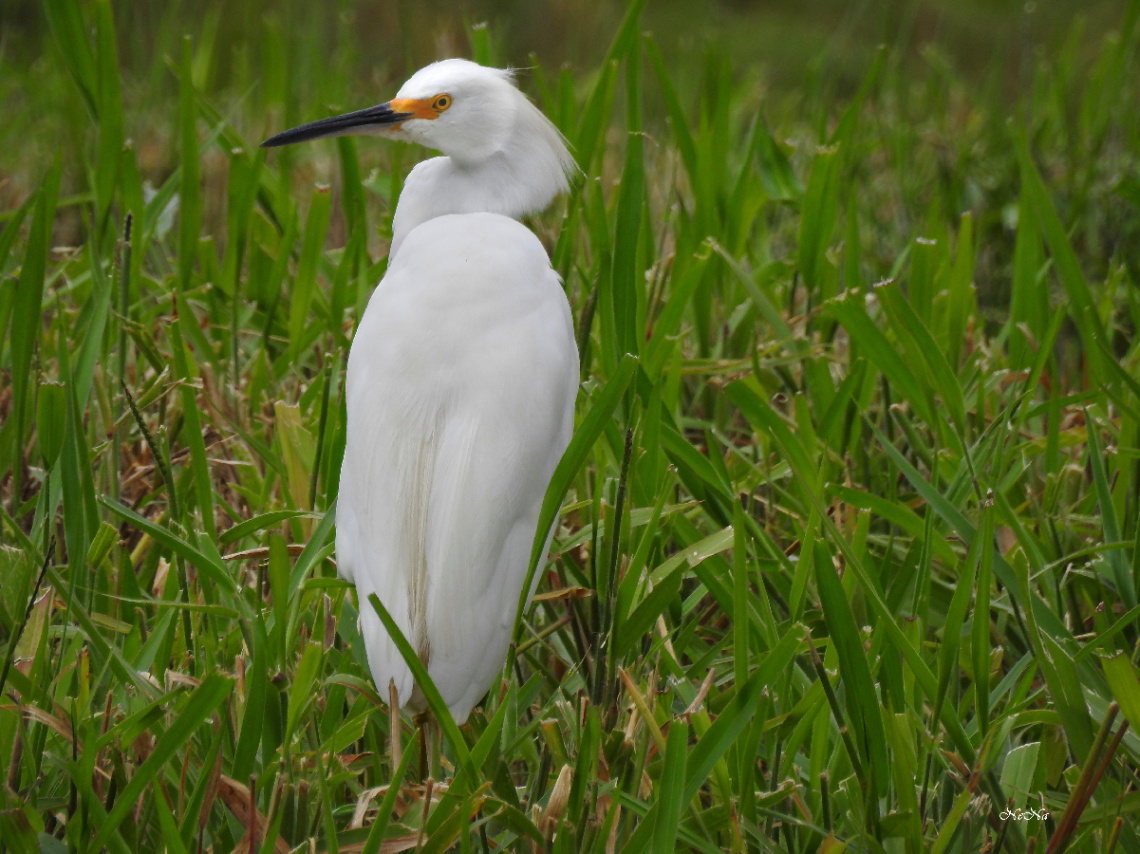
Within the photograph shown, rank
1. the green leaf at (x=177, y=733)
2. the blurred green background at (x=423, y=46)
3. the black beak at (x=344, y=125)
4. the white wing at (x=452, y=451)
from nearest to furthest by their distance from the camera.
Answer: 1. the green leaf at (x=177, y=733)
2. the white wing at (x=452, y=451)
3. the black beak at (x=344, y=125)
4. the blurred green background at (x=423, y=46)

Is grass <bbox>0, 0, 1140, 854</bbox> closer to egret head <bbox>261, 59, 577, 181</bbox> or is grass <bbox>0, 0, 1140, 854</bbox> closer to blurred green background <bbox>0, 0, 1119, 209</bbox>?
egret head <bbox>261, 59, 577, 181</bbox>

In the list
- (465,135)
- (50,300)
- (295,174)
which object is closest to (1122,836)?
(465,135)

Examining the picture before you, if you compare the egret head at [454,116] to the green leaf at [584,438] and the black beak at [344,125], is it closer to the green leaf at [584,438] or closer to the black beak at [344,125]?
the black beak at [344,125]

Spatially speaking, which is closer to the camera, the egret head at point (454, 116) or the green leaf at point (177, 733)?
the green leaf at point (177, 733)

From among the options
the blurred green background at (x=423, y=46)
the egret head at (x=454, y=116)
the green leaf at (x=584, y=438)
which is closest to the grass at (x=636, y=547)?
the green leaf at (x=584, y=438)

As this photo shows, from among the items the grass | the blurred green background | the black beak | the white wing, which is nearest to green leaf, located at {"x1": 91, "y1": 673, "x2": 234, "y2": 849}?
the grass

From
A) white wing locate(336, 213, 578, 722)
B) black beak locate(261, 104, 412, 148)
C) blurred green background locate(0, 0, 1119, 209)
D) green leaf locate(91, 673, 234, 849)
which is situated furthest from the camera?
blurred green background locate(0, 0, 1119, 209)

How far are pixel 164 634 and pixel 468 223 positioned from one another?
45 cm

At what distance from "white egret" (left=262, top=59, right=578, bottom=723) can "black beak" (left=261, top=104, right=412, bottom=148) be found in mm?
162

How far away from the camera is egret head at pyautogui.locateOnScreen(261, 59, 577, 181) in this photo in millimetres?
1164

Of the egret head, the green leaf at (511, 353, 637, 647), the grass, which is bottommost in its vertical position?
the grass

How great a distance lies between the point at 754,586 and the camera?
3.82 feet

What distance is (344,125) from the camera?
1149 mm

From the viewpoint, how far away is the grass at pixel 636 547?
794 millimetres
